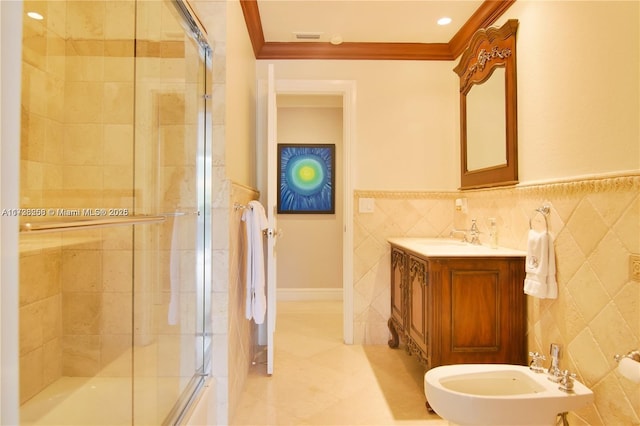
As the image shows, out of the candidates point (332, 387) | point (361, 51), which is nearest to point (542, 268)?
point (332, 387)

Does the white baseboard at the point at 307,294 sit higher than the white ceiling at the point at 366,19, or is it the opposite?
the white ceiling at the point at 366,19

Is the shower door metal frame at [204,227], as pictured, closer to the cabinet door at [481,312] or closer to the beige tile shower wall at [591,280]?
the cabinet door at [481,312]

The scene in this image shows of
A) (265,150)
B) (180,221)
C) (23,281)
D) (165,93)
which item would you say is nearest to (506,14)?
(265,150)

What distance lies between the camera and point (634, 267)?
1.22m

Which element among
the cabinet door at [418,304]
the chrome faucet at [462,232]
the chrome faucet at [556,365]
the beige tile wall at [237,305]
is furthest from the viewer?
the chrome faucet at [462,232]

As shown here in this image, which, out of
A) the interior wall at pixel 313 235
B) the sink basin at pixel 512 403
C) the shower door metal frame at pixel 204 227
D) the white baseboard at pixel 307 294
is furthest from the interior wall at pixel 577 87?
the white baseboard at pixel 307 294

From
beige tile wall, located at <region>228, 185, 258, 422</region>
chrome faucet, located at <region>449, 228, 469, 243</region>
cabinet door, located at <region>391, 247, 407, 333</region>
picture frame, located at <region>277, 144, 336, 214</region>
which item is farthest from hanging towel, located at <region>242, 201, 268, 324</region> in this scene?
picture frame, located at <region>277, 144, 336, 214</region>

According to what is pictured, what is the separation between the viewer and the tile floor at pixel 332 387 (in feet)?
5.79

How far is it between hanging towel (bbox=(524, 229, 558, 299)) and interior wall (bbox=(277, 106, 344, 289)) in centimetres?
261

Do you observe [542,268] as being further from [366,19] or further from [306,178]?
[306,178]

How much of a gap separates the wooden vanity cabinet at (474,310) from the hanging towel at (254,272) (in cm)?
96

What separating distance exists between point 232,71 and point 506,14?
5.91 feet

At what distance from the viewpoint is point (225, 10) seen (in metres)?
1.68

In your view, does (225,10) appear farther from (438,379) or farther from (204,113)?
(438,379)
